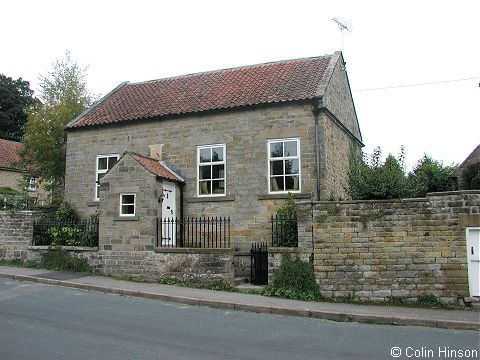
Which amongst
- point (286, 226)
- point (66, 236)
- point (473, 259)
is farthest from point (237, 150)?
point (473, 259)

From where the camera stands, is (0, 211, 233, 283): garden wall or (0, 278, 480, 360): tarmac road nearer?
(0, 278, 480, 360): tarmac road

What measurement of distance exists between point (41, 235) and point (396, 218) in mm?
12061

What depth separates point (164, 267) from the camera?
1272cm

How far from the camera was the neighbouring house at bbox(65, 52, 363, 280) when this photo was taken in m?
13.9

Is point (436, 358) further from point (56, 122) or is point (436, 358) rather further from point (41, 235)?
point (56, 122)

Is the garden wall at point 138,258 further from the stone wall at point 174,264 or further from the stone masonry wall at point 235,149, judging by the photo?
the stone masonry wall at point 235,149

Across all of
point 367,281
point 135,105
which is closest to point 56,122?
point 135,105

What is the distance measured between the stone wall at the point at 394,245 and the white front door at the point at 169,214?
16.5 feet

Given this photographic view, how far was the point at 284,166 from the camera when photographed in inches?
600

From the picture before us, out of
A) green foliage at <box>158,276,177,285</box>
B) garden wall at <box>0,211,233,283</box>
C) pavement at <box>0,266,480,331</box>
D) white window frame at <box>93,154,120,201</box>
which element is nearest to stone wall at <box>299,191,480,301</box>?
pavement at <box>0,266,480,331</box>

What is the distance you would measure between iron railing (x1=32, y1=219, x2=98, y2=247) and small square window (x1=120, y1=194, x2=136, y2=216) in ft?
5.94

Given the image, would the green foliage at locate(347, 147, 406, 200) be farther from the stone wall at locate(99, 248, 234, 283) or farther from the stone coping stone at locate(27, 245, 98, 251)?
the stone coping stone at locate(27, 245, 98, 251)

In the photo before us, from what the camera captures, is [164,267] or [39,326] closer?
[39,326]

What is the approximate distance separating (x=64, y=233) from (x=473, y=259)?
12.7 metres
